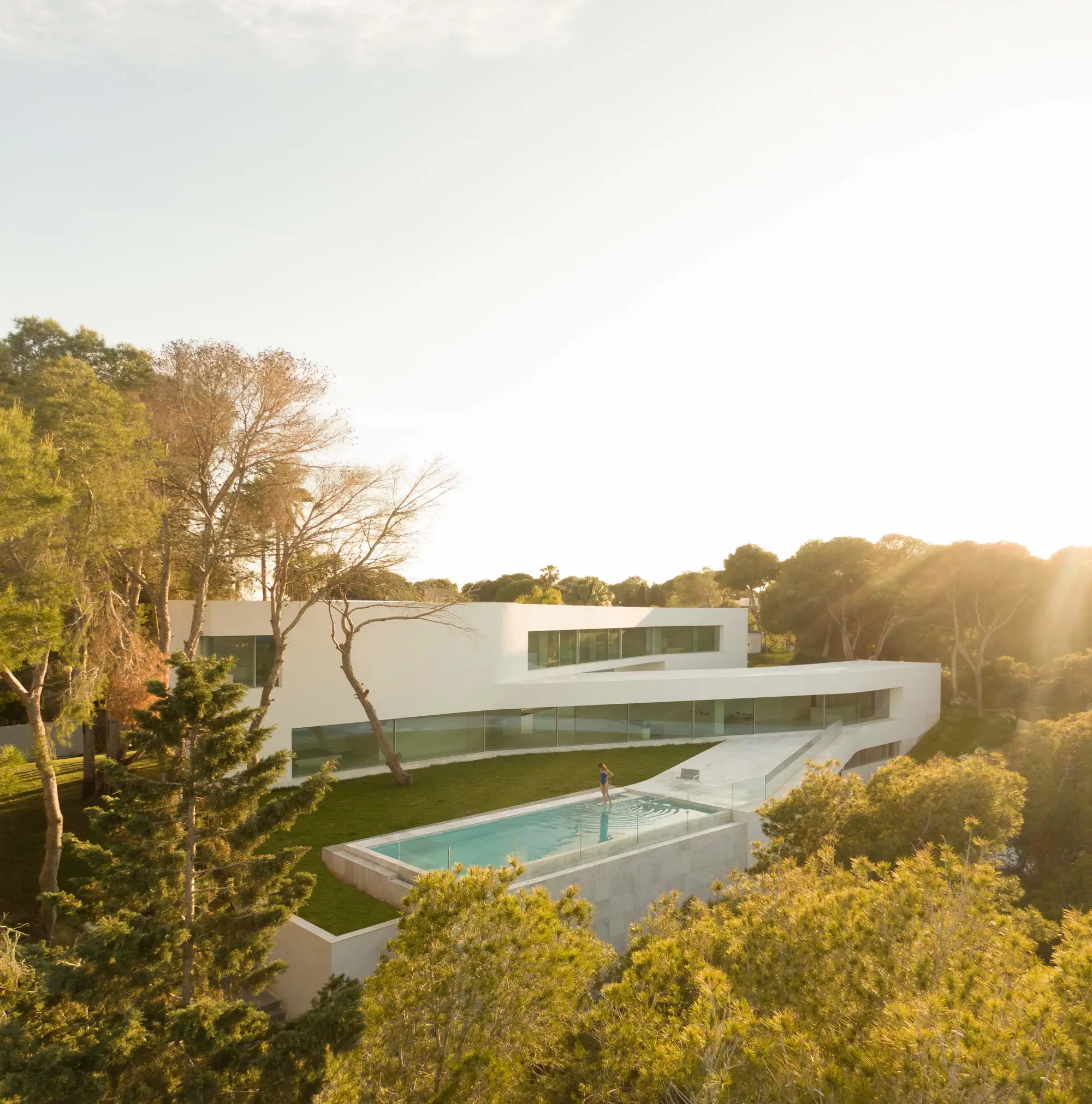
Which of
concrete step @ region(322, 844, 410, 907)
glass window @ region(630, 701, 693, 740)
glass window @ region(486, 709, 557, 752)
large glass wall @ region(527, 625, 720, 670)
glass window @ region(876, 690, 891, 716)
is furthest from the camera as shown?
glass window @ region(876, 690, 891, 716)

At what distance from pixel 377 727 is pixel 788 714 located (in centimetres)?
1694

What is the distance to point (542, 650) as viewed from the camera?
30.8 m

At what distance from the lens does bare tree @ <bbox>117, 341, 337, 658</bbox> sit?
19797 millimetres

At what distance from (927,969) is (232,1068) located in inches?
293

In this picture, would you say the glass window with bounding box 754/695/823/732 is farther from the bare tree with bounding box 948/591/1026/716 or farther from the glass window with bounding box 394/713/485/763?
the bare tree with bounding box 948/591/1026/716

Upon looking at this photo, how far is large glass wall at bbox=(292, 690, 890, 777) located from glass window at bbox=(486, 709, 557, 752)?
2cm

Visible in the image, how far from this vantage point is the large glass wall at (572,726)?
→ 78.6 feet

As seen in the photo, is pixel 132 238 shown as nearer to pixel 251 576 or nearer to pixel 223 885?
pixel 251 576

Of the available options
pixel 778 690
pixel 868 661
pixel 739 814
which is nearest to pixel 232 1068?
pixel 739 814

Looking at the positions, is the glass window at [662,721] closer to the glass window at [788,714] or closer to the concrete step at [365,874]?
the glass window at [788,714]

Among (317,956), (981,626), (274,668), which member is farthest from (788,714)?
(317,956)

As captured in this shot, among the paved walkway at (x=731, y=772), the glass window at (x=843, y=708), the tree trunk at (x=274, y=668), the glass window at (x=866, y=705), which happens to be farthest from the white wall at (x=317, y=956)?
the glass window at (x=866, y=705)

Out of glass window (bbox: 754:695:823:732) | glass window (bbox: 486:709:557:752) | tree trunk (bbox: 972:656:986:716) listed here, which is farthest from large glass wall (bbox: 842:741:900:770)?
glass window (bbox: 486:709:557:752)

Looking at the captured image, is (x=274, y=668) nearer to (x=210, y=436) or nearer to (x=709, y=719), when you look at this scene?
(x=210, y=436)
